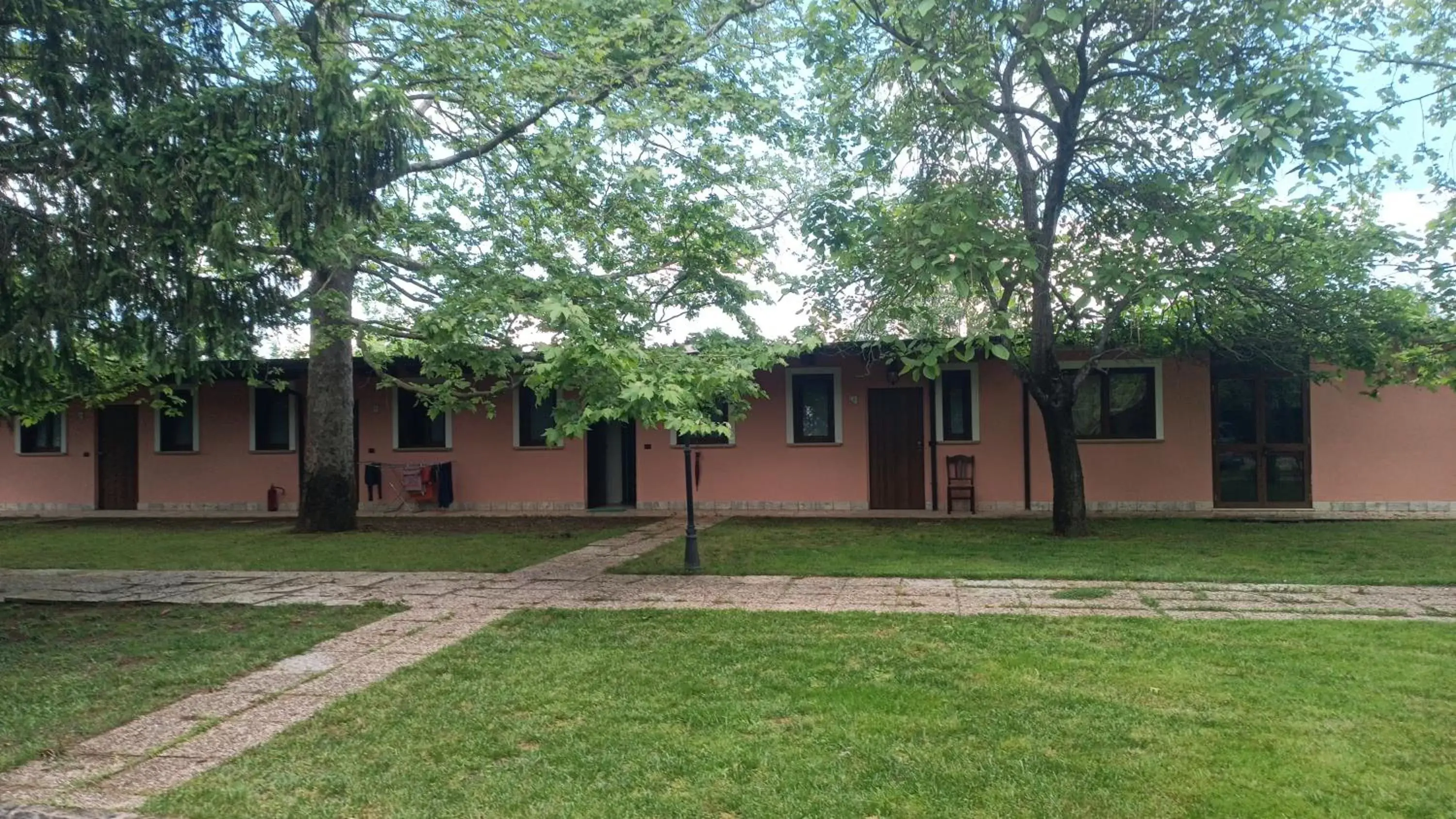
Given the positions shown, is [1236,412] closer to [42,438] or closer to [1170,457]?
[1170,457]

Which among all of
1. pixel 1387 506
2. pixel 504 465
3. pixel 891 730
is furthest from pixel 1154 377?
pixel 891 730

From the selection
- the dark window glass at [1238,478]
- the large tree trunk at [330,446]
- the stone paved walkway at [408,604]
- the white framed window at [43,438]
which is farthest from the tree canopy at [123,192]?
the white framed window at [43,438]

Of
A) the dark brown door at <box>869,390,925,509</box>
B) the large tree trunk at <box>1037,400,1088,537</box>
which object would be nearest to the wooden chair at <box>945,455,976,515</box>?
the dark brown door at <box>869,390,925,509</box>

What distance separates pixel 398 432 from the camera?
16.3 m

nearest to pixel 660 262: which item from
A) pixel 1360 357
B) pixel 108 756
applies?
pixel 108 756

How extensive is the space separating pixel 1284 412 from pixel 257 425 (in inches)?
695

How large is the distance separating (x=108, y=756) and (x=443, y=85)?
6.47 m

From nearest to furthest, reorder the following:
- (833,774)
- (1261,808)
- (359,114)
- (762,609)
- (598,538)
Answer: (1261,808) < (833,774) < (359,114) < (762,609) < (598,538)

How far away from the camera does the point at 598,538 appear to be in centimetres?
1195

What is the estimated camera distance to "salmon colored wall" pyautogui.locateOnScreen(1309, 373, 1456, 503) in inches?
532

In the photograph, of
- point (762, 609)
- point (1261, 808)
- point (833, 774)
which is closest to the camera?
point (1261, 808)

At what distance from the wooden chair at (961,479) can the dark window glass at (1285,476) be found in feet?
14.5

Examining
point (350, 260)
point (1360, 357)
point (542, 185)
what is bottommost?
point (1360, 357)

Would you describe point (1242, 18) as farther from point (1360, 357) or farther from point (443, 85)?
point (443, 85)
